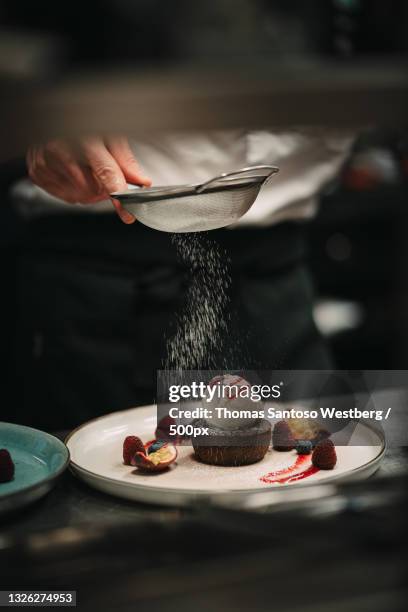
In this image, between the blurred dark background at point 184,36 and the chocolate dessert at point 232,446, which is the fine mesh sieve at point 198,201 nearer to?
the blurred dark background at point 184,36

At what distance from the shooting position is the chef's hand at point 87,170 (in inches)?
44.8

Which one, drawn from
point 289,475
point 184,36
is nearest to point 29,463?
point 289,475

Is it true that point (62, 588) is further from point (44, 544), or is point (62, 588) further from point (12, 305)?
point (12, 305)

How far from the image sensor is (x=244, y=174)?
1032 mm

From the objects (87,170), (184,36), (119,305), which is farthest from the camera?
(119,305)

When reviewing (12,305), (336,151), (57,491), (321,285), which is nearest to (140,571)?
(57,491)

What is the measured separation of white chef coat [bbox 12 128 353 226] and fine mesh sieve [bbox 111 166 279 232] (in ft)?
2.14

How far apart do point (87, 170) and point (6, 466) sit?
1.51 ft

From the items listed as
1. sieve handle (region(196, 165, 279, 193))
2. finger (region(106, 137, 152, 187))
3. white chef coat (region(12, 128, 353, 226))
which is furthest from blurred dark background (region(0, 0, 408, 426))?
white chef coat (region(12, 128, 353, 226))

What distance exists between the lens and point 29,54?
0.54 m

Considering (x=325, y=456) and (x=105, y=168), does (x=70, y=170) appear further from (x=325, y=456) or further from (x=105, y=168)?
(x=325, y=456)

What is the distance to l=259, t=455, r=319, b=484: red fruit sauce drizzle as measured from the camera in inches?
40.5

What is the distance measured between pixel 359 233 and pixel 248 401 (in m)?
2.41

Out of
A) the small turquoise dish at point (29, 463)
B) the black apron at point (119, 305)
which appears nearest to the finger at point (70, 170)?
the small turquoise dish at point (29, 463)
